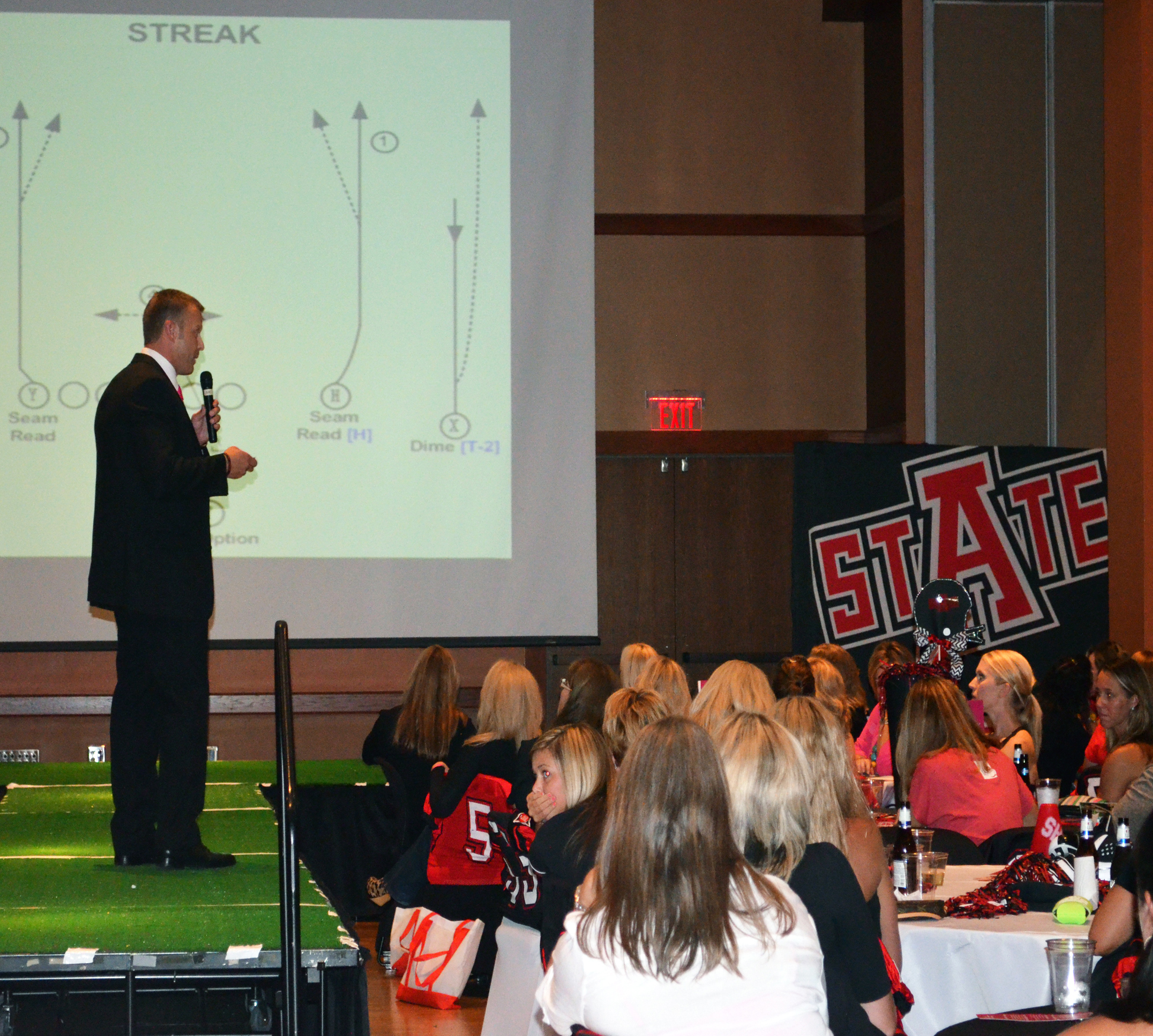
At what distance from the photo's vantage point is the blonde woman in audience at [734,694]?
13.4ft

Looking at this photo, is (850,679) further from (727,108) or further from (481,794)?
(727,108)

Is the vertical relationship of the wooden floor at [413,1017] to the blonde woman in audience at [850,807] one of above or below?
below

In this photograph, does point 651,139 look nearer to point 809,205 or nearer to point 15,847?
point 809,205

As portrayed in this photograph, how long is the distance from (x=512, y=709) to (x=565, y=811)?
1.71 metres

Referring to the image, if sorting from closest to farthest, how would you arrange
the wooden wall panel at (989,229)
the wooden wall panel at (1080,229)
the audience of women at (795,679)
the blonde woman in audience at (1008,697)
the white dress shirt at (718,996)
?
the white dress shirt at (718,996), the blonde woman in audience at (1008,697), the audience of women at (795,679), the wooden wall panel at (989,229), the wooden wall panel at (1080,229)

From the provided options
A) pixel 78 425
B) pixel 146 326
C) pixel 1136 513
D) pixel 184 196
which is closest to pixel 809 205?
pixel 1136 513

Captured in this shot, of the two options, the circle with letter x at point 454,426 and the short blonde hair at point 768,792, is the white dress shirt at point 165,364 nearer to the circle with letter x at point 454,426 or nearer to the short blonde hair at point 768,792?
the short blonde hair at point 768,792

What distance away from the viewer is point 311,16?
240 inches

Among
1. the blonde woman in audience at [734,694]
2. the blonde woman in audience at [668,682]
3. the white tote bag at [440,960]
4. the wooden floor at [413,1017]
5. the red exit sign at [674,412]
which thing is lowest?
the wooden floor at [413,1017]

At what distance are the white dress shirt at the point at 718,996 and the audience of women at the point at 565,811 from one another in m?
1.07

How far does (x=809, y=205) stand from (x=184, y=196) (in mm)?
3915


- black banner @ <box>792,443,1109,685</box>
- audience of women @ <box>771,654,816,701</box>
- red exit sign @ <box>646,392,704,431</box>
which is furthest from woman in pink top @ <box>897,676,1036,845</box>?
red exit sign @ <box>646,392,704,431</box>

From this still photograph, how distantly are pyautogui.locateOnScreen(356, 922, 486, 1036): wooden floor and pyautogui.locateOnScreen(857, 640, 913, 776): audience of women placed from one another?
172cm

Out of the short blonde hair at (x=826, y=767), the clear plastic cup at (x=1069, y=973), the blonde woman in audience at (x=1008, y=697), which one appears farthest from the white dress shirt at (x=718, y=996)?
the blonde woman in audience at (x=1008, y=697)
